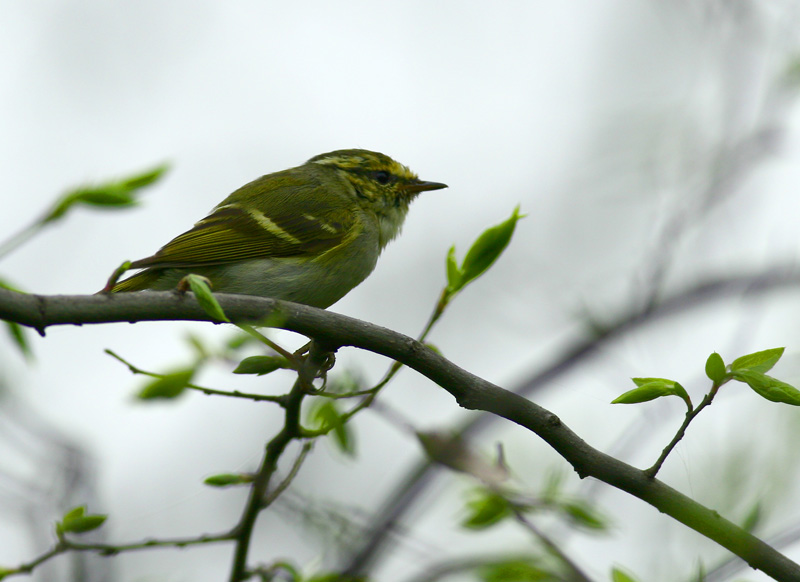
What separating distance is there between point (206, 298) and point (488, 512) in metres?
1.25

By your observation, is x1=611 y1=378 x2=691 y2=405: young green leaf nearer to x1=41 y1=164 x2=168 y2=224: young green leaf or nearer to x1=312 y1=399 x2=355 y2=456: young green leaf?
x1=312 y1=399 x2=355 y2=456: young green leaf

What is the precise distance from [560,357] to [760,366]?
14.0ft

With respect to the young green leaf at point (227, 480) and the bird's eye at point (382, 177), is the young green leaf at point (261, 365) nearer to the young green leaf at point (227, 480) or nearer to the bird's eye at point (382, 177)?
the young green leaf at point (227, 480)

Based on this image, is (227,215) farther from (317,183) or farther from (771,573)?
(771,573)

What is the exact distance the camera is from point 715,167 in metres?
8.99

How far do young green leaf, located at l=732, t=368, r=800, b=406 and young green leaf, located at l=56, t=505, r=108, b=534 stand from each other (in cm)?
203

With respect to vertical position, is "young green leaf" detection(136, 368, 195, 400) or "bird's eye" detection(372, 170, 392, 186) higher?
"bird's eye" detection(372, 170, 392, 186)

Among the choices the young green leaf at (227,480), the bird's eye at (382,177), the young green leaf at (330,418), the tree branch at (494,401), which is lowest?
the young green leaf at (227,480)

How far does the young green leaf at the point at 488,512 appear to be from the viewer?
279cm

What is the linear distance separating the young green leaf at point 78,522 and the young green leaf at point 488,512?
1243 millimetres

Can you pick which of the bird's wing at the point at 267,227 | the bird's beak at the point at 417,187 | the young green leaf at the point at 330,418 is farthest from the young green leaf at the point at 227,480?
the bird's beak at the point at 417,187

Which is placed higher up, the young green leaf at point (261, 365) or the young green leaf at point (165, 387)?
the young green leaf at point (261, 365)

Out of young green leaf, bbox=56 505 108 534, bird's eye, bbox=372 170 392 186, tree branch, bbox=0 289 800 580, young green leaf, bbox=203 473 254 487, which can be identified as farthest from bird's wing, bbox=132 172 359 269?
tree branch, bbox=0 289 800 580

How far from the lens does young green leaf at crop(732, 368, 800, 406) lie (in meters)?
2.28
